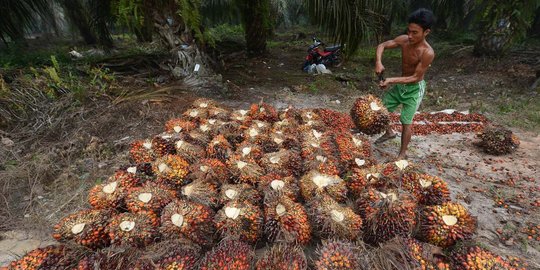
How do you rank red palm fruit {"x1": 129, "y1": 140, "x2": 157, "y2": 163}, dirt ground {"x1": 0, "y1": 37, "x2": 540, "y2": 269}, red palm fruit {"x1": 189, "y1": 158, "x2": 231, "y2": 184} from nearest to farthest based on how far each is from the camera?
red palm fruit {"x1": 189, "y1": 158, "x2": 231, "y2": 184} → dirt ground {"x1": 0, "y1": 37, "x2": 540, "y2": 269} → red palm fruit {"x1": 129, "y1": 140, "x2": 157, "y2": 163}

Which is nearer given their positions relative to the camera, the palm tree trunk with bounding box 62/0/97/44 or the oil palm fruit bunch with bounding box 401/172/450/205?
the oil palm fruit bunch with bounding box 401/172/450/205

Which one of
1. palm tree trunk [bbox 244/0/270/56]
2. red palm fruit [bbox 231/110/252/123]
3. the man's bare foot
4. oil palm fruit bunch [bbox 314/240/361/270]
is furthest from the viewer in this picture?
palm tree trunk [bbox 244/0/270/56]

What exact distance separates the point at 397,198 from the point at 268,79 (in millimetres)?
5125

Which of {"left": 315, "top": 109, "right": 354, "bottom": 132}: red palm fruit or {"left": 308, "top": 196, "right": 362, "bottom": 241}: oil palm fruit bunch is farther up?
{"left": 308, "top": 196, "right": 362, "bottom": 241}: oil palm fruit bunch

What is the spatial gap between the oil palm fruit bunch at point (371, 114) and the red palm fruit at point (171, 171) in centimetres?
169

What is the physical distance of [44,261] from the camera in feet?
4.46

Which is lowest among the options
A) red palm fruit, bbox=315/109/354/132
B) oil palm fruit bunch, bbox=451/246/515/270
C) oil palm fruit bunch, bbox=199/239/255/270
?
red palm fruit, bbox=315/109/354/132

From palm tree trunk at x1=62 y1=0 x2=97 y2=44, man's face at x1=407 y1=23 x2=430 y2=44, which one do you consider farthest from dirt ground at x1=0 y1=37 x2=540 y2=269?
palm tree trunk at x1=62 y1=0 x2=97 y2=44

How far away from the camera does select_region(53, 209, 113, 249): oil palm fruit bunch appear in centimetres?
154

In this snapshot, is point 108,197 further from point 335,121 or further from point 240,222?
point 335,121

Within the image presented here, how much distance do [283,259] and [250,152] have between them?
102 centimetres

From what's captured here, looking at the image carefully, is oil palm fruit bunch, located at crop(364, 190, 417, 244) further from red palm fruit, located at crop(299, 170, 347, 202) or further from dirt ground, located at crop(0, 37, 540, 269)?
dirt ground, located at crop(0, 37, 540, 269)

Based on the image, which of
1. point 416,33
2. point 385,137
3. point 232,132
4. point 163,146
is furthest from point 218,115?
point 416,33

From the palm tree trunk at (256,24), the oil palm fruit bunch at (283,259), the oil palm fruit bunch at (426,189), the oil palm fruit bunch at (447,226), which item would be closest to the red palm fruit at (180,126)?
the oil palm fruit bunch at (283,259)
